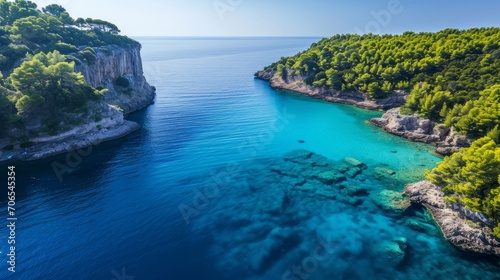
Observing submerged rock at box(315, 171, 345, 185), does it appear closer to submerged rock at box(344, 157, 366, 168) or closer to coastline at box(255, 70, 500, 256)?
submerged rock at box(344, 157, 366, 168)

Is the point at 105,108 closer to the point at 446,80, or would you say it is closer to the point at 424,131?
the point at 424,131

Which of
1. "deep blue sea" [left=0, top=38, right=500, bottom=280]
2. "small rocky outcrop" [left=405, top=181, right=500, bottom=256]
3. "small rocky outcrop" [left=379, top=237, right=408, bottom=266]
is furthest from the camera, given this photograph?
"small rocky outcrop" [left=405, top=181, right=500, bottom=256]

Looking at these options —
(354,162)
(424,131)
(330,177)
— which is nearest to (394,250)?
(330,177)

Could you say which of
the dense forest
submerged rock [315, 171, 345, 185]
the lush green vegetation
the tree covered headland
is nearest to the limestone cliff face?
the tree covered headland

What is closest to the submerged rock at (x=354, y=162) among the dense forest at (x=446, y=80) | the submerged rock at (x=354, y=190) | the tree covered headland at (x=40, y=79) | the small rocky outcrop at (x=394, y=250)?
the submerged rock at (x=354, y=190)

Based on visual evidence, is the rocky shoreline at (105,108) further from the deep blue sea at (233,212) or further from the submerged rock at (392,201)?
the submerged rock at (392,201)

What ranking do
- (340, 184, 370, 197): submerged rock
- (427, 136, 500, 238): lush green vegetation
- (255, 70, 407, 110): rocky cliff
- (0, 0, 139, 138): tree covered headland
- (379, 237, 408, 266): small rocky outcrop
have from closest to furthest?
(379, 237, 408, 266): small rocky outcrop
(427, 136, 500, 238): lush green vegetation
(340, 184, 370, 197): submerged rock
(0, 0, 139, 138): tree covered headland
(255, 70, 407, 110): rocky cliff

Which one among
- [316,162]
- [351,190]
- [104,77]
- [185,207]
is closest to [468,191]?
[351,190]

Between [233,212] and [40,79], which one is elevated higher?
[40,79]
